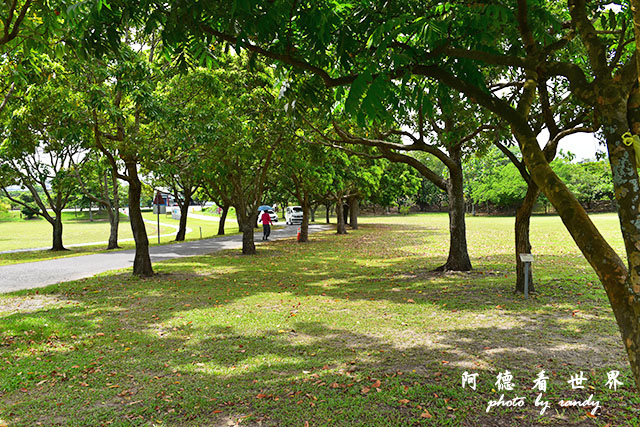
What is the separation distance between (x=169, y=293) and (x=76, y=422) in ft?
20.7

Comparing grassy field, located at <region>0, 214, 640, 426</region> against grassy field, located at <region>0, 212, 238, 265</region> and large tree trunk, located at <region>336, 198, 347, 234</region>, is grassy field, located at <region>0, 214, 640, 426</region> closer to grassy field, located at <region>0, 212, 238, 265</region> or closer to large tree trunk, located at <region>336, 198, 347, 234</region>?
grassy field, located at <region>0, 212, 238, 265</region>

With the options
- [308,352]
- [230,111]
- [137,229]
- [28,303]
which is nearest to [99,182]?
[230,111]

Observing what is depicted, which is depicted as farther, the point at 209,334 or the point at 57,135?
the point at 57,135

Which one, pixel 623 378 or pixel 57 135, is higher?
pixel 57 135

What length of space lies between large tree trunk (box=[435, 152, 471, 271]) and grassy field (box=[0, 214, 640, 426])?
88 cm

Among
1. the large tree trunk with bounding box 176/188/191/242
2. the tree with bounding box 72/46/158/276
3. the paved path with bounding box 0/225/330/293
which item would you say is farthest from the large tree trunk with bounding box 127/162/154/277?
the large tree trunk with bounding box 176/188/191/242

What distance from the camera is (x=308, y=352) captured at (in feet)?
18.1

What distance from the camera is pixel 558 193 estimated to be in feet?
9.81

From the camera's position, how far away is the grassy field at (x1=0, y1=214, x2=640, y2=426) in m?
3.89

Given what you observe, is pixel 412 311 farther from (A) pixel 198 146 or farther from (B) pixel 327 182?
(B) pixel 327 182

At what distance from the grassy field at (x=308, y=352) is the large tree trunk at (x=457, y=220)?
883mm

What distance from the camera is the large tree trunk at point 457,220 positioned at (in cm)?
1111

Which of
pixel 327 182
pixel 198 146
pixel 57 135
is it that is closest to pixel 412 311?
pixel 57 135

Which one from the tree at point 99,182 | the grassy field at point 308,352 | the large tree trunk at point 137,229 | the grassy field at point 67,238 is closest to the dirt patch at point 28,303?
the grassy field at point 308,352
